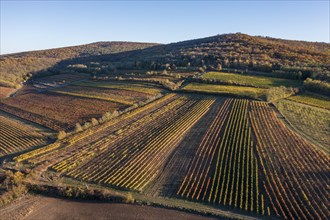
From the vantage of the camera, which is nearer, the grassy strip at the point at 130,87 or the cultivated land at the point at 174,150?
the cultivated land at the point at 174,150

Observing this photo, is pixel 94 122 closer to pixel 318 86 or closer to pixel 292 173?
pixel 292 173

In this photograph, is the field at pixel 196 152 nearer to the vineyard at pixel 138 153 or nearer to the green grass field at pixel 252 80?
the vineyard at pixel 138 153

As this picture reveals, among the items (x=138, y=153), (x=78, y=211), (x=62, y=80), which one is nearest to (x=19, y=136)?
(x=138, y=153)

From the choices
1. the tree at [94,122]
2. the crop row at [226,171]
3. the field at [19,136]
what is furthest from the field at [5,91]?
the crop row at [226,171]

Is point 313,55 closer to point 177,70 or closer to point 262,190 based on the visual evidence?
point 177,70

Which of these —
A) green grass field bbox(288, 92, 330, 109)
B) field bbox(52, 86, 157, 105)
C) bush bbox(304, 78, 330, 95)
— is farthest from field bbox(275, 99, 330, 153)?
field bbox(52, 86, 157, 105)

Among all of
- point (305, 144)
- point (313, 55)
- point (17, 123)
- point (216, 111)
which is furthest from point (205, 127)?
point (313, 55)
